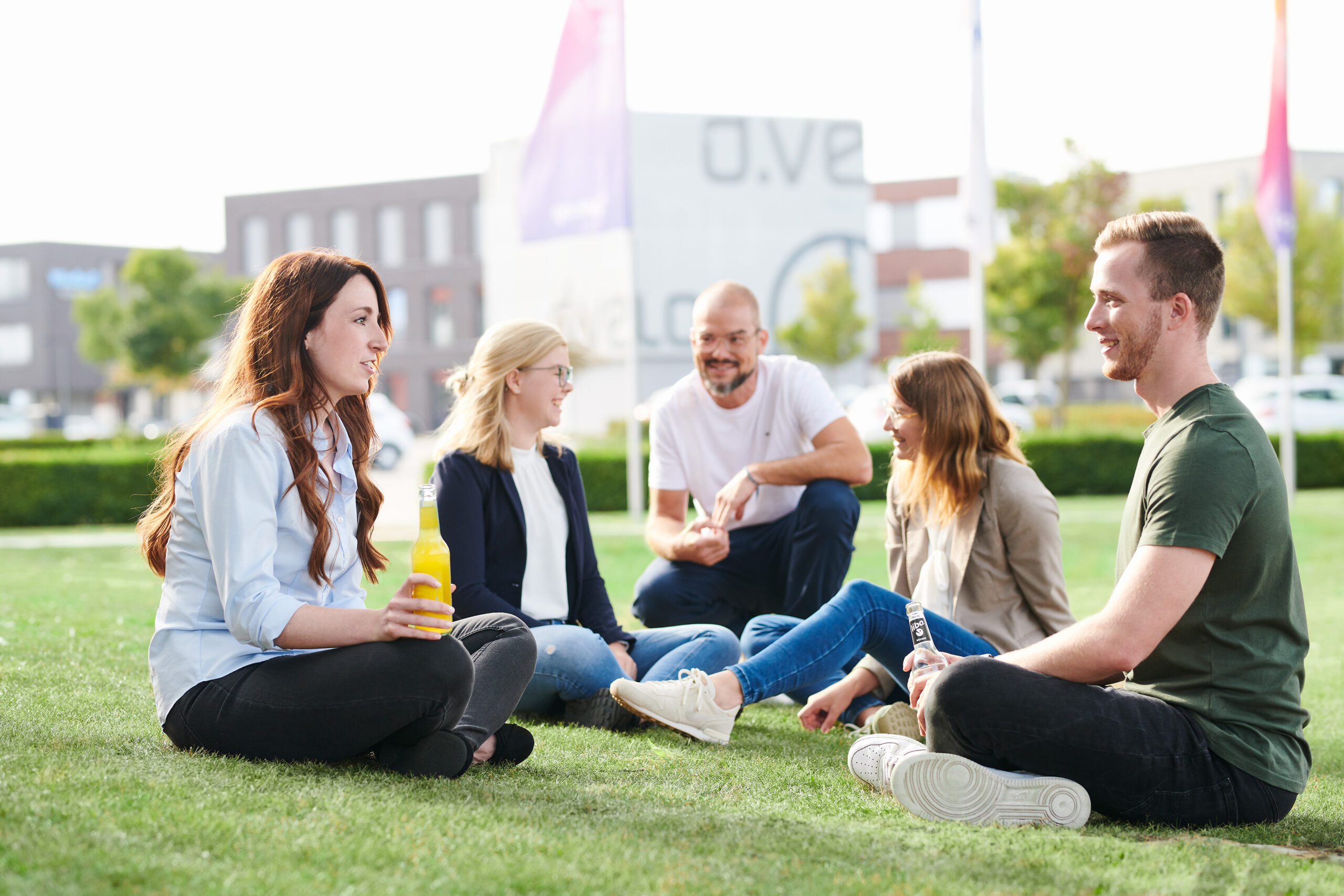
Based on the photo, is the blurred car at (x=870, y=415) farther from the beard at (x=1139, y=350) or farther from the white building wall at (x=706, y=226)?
the beard at (x=1139, y=350)

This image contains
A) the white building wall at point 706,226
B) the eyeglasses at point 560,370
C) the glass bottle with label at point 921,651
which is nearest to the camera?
the glass bottle with label at point 921,651

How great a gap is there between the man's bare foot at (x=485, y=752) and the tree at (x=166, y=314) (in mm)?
38507

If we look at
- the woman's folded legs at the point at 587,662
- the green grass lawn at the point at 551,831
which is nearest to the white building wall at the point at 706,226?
the woman's folded legs at the point at 587,662

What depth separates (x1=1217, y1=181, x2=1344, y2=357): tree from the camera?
113 ft

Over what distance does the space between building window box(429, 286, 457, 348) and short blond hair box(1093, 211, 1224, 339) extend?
56.3 meters

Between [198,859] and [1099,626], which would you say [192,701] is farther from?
[1099,626]

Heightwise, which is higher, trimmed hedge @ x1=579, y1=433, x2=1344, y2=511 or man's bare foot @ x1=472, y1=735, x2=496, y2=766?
man's bare foot @ x1=472, y1=735, x2=496, y2=766

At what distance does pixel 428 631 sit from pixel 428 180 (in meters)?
57.4

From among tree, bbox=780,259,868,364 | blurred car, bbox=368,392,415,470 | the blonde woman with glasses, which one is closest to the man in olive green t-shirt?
the blonde woman with glasses

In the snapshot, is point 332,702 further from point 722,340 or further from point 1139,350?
point 722,340

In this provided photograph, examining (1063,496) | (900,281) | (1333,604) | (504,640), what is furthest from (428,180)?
(504,640)

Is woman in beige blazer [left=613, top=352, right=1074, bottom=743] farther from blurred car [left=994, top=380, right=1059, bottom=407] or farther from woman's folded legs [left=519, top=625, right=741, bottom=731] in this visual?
blurred car [left=994, top=380, right=1059, bottom=407]

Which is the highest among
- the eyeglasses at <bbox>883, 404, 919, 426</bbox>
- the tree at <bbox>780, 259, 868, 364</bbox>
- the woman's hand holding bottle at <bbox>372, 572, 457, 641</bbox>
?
the tree at <bbox>780, 259, 868, 364</bbox>

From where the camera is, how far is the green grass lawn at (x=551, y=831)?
85.7 inches
